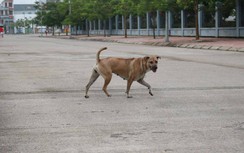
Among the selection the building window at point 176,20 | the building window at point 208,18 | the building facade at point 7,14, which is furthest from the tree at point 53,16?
the building facade at point 7,14

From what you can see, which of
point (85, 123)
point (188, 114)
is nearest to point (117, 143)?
point (85, 123)

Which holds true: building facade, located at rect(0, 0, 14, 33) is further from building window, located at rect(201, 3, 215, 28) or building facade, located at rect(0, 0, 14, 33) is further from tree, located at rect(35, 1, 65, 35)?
building window, located at rect(201, 3, 215, 28)

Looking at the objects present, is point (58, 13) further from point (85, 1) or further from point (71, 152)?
point (71, 152)

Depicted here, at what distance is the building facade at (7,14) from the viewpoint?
614ft

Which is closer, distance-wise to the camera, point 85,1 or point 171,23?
point 171,23

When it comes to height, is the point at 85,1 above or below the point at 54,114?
above

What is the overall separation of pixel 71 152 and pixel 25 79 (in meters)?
8.80

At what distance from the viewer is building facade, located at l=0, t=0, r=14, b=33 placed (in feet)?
614

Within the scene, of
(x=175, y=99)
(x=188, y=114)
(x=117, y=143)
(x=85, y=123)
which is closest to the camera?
(x=117, y=143)

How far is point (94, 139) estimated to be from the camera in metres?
6.40

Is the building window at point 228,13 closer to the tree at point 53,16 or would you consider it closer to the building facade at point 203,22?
the building facade at point 203,22

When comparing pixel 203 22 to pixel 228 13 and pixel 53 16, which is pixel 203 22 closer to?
pixel 228 13

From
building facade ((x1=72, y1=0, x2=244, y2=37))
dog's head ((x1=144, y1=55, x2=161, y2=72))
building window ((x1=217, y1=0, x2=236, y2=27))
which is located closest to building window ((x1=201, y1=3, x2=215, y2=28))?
building facade ((x1=72, y1=0, x2=244, y2=37))

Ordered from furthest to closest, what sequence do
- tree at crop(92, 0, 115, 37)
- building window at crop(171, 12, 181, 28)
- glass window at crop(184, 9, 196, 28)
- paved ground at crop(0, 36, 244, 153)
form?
tree at crop(92, 0, 115, 37) < building window at crop(171, 12, 181, 28) < glass window at crop(184, 9, 196, 28) < paved ground at crop(0, 36, 244, 153)
